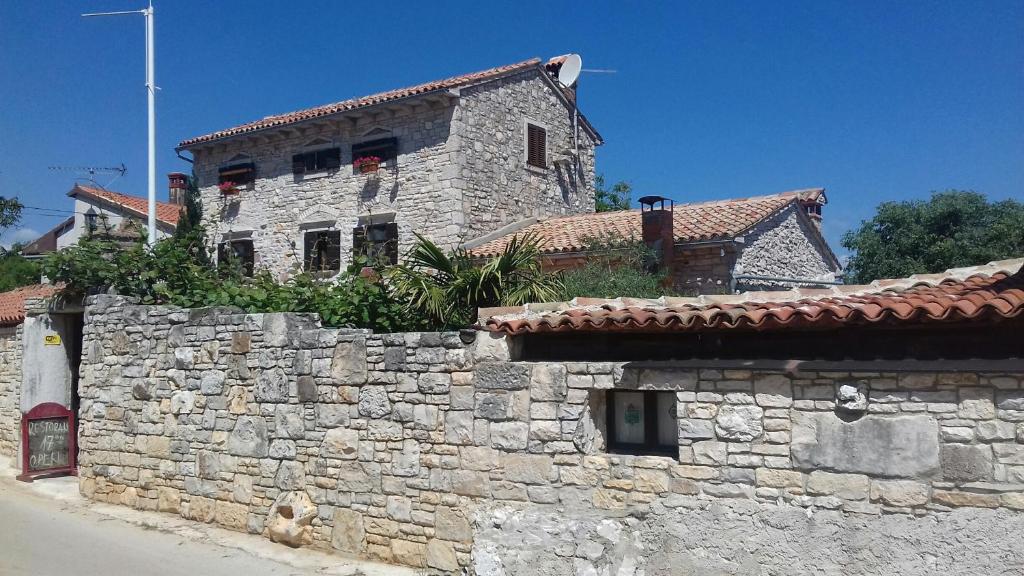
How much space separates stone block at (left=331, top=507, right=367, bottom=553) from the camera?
8750 mm

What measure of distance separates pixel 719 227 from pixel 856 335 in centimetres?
907

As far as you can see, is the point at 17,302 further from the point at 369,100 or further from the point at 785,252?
the point at 785,252

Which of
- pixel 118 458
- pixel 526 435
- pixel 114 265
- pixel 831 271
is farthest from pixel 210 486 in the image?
pixel 831 271

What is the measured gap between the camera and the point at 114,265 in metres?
12.3

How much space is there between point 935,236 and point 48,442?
1945 cm

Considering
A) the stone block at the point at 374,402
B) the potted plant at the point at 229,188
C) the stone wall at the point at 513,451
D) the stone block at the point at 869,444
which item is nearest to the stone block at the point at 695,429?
the stone wall at the point at 513,451

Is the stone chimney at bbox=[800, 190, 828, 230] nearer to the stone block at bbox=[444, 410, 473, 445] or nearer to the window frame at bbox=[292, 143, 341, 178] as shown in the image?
the window frame at bbox=[292, 143, 341, 178]

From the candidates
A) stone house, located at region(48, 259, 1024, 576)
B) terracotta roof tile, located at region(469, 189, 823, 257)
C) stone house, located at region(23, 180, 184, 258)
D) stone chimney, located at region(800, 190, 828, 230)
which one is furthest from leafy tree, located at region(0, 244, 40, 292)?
stone chimney, located at region(800, 190, 828, 230)

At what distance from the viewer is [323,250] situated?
19.9 metres

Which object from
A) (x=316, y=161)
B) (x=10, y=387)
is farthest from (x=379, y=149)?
(x=10, y=387)

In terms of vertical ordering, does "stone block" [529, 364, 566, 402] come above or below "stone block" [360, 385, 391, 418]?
above

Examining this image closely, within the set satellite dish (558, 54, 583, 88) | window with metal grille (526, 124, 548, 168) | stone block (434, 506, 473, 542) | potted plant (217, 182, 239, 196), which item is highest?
satellite dish (558, 54, 583, 88)

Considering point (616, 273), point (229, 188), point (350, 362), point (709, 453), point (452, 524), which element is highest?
point (229, 188)

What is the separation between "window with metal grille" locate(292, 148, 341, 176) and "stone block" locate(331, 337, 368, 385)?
37.7 ft
